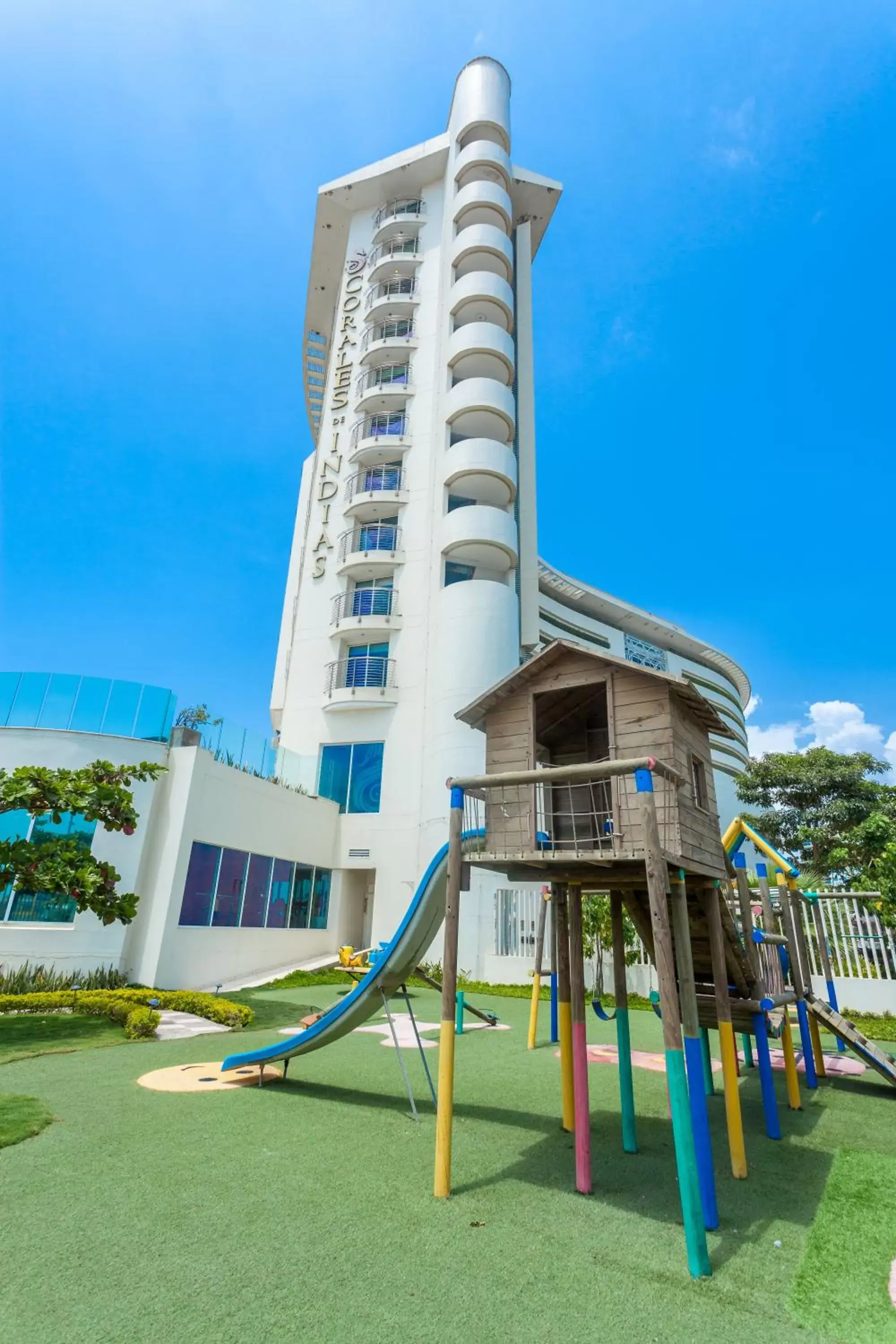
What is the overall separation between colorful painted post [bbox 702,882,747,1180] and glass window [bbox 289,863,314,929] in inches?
608

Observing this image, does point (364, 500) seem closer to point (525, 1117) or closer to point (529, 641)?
point (529, 641)

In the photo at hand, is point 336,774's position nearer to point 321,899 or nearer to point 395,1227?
point 321,899

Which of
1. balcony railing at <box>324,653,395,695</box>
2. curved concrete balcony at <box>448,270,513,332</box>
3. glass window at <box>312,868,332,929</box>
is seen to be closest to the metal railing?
curved concrete balcony at <box>448,270,513,332</box>

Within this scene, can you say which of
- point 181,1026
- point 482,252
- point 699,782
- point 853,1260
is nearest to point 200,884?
point 181,1026

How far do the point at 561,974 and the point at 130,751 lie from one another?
11618 millimetres

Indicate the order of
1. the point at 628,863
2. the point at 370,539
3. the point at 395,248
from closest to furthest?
the point at 628,863 → the point at 370,539 → the point at 395,248

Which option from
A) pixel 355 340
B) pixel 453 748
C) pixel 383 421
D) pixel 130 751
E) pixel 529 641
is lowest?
pixel 130 751

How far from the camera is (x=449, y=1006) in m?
5.10

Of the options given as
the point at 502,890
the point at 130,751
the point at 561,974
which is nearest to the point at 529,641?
the point at 502,890

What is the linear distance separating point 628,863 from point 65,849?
29.6 feet

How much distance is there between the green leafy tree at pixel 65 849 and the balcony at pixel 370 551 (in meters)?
16.4

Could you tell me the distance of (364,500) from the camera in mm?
26562

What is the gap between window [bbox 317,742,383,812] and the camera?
74.7 ft

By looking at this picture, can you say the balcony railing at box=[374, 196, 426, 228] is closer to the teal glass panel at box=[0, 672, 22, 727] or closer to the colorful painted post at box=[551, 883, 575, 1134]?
the teal glass panel at box=[0, 672, 22, 727]
